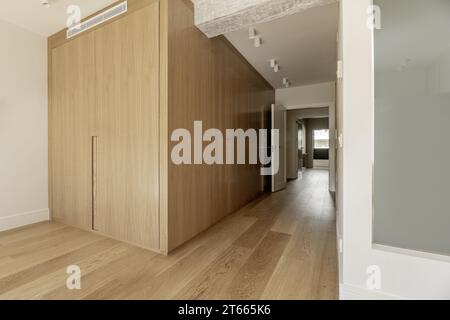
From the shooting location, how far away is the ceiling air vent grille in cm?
206

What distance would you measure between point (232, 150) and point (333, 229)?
1659 millimetres

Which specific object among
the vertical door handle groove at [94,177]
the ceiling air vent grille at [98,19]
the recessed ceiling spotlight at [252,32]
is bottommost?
the vertical door handle groove at [94,177]

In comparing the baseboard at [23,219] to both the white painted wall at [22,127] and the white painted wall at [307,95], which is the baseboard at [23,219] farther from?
the white painted wall at [307,95]

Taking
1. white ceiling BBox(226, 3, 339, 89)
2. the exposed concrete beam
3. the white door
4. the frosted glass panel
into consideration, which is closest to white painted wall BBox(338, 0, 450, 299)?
the frosted glass panel

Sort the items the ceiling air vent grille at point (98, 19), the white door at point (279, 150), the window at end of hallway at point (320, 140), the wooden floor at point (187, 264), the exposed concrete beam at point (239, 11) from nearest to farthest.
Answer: the wooden floor at point (187, 264) → the exposed concrete beam at point (239, 11) → the ceiling air vent grille at point (98, 19) → the white door at point (279, 150) → the window at end of hallway at point (320, 140)

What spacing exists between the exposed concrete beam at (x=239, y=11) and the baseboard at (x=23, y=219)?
3113 millimetres

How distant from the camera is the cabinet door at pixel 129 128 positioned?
6.26 feet

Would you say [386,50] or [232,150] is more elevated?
[386,50]

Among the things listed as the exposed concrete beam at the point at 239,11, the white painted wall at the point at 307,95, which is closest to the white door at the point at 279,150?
the white painted wall at the point at 307,95

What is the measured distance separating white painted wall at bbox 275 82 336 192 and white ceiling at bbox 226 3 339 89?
1.77 feet

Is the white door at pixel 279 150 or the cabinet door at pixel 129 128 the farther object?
the white door at pixel 279 150

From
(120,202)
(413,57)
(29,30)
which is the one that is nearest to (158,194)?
(120,202)
